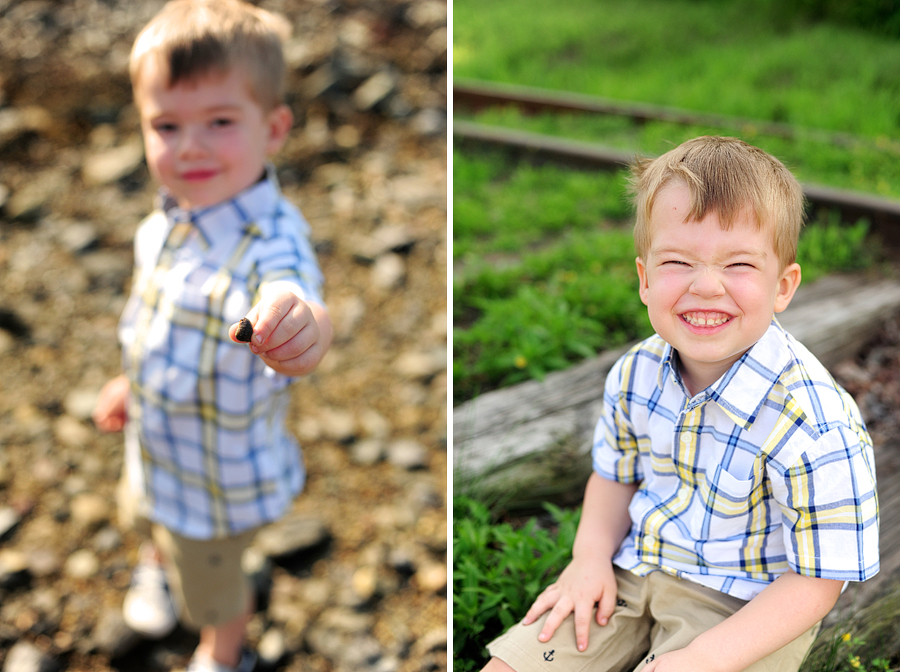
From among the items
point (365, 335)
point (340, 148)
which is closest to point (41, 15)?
point (340, 148)

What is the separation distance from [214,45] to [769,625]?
4.91 feet

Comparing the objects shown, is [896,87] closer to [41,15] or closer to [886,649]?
[886,649]

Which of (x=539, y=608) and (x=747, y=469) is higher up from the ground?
(x=747, y=469)

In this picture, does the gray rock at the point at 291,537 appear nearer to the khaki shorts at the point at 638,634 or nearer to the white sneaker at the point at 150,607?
the white sneaker at the point at 150,607

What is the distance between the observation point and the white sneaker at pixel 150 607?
2.29 m

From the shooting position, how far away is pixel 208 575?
207 cm

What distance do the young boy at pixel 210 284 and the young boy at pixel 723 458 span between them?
0.65 m

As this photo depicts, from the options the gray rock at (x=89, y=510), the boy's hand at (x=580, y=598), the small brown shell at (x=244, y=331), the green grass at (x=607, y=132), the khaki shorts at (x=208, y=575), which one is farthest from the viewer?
the green grass at (x=607, y=132)

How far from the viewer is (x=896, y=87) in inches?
193

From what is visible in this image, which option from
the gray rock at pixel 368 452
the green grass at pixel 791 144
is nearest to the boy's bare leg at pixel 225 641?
the gray rock at pixel 368 452

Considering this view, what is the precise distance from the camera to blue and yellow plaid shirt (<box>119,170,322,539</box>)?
5.74 ft

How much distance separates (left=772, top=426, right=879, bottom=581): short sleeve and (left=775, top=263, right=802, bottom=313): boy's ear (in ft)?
0.72

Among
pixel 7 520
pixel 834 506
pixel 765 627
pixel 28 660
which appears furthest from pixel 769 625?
pixel 7 520

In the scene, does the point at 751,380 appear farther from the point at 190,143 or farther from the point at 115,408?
the point at 115,408
